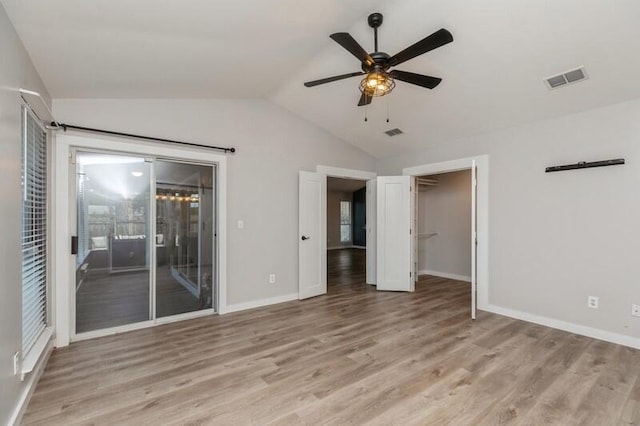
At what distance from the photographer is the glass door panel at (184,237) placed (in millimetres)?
3766

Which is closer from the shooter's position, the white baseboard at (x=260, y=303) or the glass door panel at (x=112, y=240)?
the glass door panel at (x=112, y=240)

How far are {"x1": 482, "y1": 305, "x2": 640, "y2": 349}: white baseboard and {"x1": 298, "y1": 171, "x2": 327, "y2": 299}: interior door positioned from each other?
2569 mm

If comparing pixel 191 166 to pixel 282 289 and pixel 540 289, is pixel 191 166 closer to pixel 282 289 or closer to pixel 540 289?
pixel 282 289

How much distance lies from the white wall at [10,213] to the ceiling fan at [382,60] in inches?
83.1

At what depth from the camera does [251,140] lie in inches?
173

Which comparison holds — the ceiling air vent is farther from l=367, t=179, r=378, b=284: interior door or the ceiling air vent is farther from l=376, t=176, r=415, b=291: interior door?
l=367, t=179, r=378, b=284: interior door

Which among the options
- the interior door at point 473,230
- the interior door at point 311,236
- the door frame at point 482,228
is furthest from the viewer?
the interior door at point 311,236

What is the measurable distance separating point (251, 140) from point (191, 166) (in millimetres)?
932

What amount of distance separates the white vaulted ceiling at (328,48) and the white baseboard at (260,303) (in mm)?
2879

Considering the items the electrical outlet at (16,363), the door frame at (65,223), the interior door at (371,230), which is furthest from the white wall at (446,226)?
the electrical outlet at (16,363)

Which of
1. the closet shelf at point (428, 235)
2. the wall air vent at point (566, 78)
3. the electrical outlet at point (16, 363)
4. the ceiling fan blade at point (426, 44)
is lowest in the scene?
the electrical outlet at point (16, 363)

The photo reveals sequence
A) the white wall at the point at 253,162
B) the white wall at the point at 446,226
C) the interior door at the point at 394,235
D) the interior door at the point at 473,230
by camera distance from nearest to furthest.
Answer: the white wall at the point at 253,162 < the interior door at the point at 473,230 < the interior door at the point at 394,235 < the white wall at the point at 446,226

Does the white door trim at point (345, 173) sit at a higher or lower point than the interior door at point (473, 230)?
higher

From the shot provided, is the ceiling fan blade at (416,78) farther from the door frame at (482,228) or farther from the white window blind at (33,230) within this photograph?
the white window blind at (33,230)
